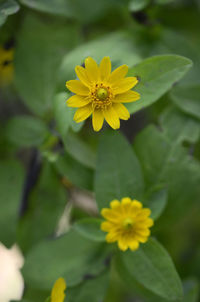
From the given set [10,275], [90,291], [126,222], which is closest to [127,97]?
[126,222]

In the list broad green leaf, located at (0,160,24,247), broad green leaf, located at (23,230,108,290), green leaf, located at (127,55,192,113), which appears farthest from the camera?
broad green leaf, located at (0,160,24,247)

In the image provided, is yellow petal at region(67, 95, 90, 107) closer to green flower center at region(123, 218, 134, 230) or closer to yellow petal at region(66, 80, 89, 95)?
yellow petal at region(66, 80, 89, 95)

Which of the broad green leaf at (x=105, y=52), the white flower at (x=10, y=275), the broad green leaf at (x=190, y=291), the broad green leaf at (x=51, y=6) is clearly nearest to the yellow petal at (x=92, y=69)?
the broad green leaf at (x=105, y=52)

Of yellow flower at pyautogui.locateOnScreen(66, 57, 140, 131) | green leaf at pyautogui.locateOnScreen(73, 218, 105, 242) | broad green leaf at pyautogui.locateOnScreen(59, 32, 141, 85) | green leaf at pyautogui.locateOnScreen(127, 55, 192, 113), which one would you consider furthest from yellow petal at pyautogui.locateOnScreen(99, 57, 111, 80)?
green leaf at pyautogui.locateOnScreen(73, 218, 105, 242)

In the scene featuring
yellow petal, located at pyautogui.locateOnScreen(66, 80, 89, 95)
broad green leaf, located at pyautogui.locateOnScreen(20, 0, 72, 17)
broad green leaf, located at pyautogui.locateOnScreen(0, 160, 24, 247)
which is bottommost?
broad green leaf, located at pyautogui.locateOnScreen(0, 160, 24, 247)

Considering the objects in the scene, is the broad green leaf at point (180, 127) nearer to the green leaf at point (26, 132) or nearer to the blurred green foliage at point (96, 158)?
the blurred green foliage at point (96, 158)

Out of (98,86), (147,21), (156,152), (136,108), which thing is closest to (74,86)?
(98,86)
